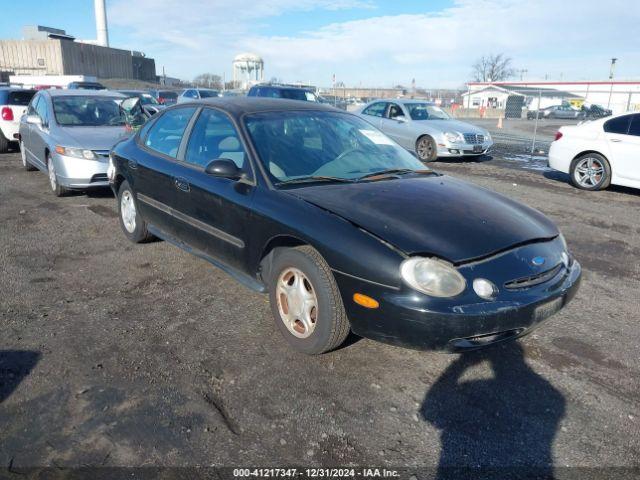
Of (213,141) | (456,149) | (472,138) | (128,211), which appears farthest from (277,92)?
(213,141)

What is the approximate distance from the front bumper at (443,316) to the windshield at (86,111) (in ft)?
21.9

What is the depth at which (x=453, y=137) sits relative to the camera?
11664 millimetres

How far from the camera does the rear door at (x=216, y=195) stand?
350cm

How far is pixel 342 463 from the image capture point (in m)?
2.31

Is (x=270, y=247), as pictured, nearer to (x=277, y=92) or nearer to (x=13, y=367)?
(x=13, y=367)

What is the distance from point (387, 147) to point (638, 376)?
2.48 metres

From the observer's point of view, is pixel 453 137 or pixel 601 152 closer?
pixel 601 152

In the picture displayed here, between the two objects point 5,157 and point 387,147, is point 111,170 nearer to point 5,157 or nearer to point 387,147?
point 387,147

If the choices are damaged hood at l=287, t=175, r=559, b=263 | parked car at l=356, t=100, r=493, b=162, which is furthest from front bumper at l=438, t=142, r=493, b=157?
damaged hood at l=287, t=175, r=559, b=263

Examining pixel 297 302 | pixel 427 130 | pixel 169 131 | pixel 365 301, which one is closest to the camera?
pixel 365 301

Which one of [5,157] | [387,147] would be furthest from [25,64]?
[387,147]

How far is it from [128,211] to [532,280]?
4.15 metres

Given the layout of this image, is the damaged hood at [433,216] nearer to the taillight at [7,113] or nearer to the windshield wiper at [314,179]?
the windshield wiper at [314,179]

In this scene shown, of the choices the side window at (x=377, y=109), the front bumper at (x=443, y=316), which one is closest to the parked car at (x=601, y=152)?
the side window at (x=377, y=109)
